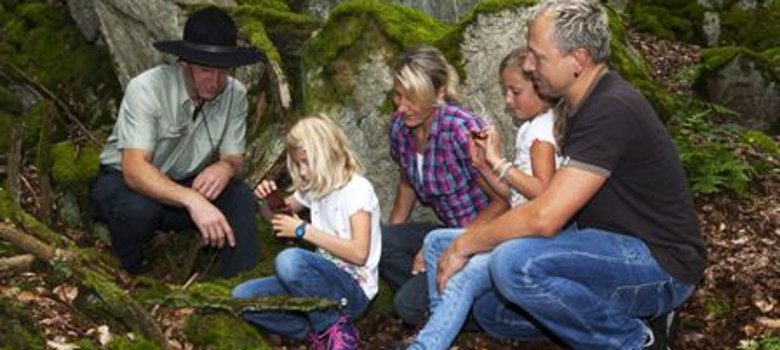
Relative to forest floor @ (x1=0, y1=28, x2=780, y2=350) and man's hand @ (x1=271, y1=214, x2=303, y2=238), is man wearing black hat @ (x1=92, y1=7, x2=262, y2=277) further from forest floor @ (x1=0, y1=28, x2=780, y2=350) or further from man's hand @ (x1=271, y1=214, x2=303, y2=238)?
forest floor @ (x1=0, y1=28, x2=780, y2=350)

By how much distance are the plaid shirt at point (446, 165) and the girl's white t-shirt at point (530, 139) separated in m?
0.29

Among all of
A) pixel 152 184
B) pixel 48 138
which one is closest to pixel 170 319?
pixel 152 184

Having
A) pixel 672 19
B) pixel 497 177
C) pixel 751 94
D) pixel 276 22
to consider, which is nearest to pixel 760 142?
pixel 751 94

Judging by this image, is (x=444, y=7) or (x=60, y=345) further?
(x=444, y=7)

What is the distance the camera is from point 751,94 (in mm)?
10844

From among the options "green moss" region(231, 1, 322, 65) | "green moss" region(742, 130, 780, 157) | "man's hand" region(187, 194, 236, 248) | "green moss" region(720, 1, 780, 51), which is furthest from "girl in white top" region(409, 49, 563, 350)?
"green moss" region(720, 1, 780, 51)

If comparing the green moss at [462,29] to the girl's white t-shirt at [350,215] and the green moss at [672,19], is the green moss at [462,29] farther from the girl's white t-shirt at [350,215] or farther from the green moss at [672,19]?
the green moss at [672,19]

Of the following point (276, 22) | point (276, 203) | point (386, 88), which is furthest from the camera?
point (276, 22)

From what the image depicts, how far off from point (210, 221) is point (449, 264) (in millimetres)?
1844

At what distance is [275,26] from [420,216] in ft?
8.34

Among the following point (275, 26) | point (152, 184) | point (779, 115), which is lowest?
point (779, 115)

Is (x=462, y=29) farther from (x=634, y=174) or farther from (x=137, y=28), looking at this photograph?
(x=137, y=28)

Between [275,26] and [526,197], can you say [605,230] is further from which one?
[275,26]

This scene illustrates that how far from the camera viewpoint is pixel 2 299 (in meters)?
4.46
